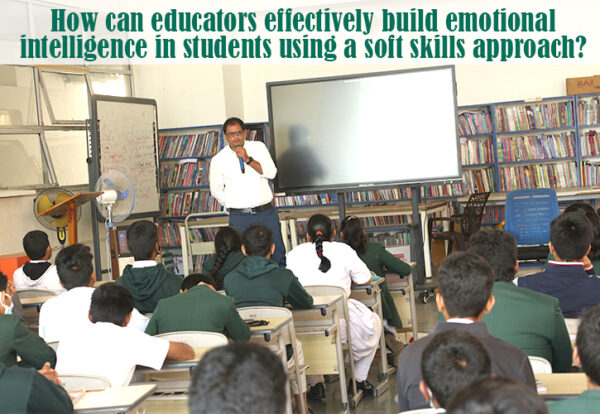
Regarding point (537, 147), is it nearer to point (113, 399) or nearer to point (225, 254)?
point (225, 254)

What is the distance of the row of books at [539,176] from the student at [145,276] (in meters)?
6.16

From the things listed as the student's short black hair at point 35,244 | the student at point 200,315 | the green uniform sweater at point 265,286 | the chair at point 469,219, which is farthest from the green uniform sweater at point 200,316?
the chair at point 469,219

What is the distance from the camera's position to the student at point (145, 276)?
13.6 ft

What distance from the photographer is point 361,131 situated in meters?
7.05

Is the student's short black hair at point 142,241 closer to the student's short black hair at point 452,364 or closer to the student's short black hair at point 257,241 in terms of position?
the student's short black hair at point 257,241

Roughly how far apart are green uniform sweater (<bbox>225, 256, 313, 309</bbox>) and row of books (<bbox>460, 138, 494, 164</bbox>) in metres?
5.87

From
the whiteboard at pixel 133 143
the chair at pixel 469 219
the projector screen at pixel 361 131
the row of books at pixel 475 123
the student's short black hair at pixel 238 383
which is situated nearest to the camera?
the student's short black hair at pixel 238 383

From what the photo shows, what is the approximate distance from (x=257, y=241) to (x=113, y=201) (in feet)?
12.4

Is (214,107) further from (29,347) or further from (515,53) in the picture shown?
(29,347)

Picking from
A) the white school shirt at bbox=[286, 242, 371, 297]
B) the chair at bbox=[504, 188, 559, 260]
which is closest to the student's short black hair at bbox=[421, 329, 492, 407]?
the white school shirt at bbox=[286, 242, 371, 297]

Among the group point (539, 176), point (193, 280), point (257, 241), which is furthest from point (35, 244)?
point (539, 176)

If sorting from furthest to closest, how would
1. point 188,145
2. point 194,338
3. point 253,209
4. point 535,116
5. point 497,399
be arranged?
point 188,145
point 535,116
point 253,209
point 194,338
point 497,399

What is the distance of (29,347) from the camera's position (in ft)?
9.85

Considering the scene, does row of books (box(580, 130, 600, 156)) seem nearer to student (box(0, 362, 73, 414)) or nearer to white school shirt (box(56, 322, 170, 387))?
white school shirt (box(56, 322, 170, 387))
